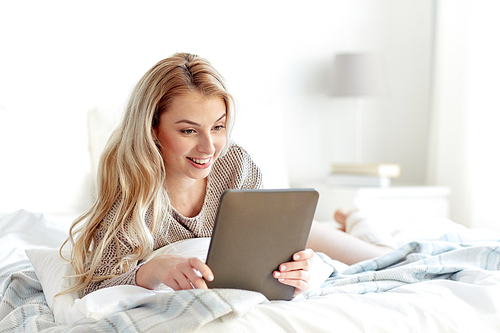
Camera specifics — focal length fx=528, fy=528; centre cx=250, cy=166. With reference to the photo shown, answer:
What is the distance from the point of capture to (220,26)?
8.78ft

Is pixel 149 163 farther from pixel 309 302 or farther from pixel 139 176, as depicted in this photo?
pixel 309 302

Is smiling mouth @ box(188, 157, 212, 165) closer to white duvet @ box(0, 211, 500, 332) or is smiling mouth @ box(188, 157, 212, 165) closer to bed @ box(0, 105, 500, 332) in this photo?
bed @ box(0, 105, 500, 332)

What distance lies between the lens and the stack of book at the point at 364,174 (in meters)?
2.62

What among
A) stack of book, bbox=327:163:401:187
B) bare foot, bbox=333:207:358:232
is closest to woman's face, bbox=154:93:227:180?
bare foot, bbox=333:207:358:232

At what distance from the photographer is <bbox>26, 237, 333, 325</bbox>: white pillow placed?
92cm

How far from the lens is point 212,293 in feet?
2.80

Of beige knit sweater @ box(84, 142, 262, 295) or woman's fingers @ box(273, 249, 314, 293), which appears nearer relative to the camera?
woman's fingers @ box(273, 249, 314, 293)

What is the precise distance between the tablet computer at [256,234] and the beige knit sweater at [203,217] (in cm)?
23

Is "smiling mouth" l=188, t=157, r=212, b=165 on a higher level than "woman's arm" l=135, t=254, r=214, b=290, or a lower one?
higher

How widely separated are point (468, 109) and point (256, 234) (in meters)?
2.23

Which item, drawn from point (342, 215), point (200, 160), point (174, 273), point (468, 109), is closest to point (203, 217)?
point (200, 160)

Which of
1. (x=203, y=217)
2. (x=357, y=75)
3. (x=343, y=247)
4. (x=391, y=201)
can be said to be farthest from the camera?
(x=357, y=75)

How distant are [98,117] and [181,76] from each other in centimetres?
108

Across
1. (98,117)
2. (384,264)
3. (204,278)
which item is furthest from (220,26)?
(204,278)
